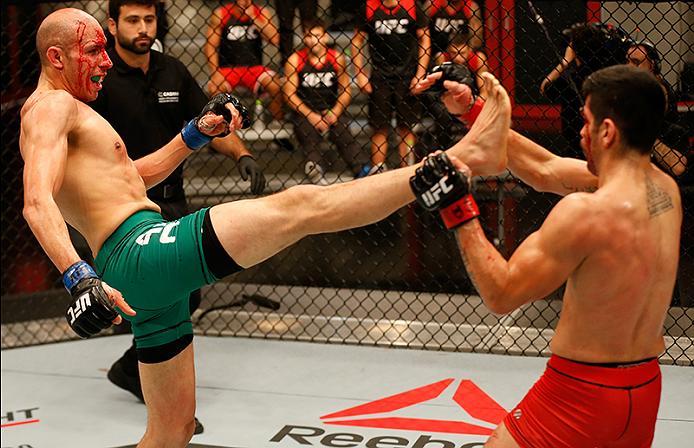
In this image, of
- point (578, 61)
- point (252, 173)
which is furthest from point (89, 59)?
point (578, 61)

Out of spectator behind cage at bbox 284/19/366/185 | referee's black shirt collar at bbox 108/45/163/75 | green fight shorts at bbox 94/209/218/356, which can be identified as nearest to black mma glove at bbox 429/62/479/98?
green fight shorts at bbox 94/209/218/356

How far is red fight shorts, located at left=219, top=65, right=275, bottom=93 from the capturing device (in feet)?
22.1

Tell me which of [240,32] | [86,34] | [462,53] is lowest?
[462,53]

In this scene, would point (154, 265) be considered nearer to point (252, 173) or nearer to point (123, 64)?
point (252, 173)

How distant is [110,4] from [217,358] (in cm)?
175

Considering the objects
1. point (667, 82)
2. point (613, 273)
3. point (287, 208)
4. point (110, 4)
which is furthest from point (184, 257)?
point (667, 82)

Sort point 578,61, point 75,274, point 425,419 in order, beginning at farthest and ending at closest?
1. point 578,61
2. point 425,419
3. point 75,274

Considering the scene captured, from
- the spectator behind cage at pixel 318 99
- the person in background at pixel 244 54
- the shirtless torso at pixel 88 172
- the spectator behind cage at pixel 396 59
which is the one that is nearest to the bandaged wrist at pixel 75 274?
the shirtless torso at pixel 88 172

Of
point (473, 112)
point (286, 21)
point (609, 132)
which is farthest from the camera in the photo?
point (286, 21)

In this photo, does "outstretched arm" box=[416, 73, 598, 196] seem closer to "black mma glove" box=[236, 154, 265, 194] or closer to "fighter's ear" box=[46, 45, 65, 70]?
"fighter's ear" box=[46, 45, 65, 70]

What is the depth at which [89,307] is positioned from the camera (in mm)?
2371

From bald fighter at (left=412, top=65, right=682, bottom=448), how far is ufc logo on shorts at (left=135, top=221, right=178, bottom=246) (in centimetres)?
Result: 83

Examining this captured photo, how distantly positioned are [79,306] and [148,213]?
58cm

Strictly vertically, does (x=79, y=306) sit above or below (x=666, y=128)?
above
